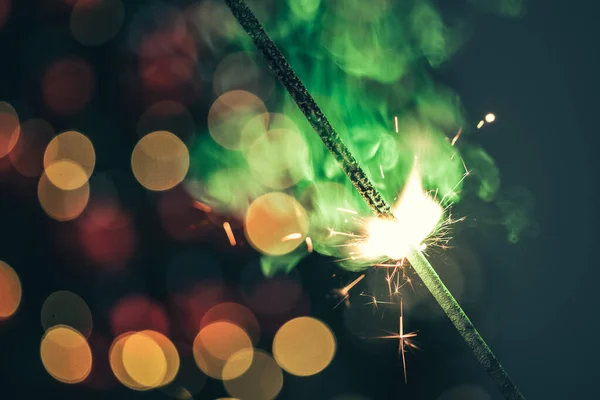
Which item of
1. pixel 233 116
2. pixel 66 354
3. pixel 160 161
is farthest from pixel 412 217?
pixel 66 354

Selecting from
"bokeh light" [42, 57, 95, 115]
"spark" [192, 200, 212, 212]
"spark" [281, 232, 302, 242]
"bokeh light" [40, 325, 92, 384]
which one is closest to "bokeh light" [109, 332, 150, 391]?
"bokeh light" [40, 325, 92, 384]

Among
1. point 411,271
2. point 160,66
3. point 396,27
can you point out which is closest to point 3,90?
point 160,66

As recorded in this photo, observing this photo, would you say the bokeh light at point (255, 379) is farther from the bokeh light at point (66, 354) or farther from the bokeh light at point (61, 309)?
the bokeh light at point (61, 309)

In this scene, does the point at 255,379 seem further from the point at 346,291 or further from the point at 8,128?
the point at 8,128

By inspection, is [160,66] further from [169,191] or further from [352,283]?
[352,283]

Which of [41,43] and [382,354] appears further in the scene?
[382,354]

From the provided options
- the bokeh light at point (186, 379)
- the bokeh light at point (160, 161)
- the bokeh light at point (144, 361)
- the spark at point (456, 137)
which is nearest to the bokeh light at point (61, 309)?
the bokeh light at point (144, 361)
